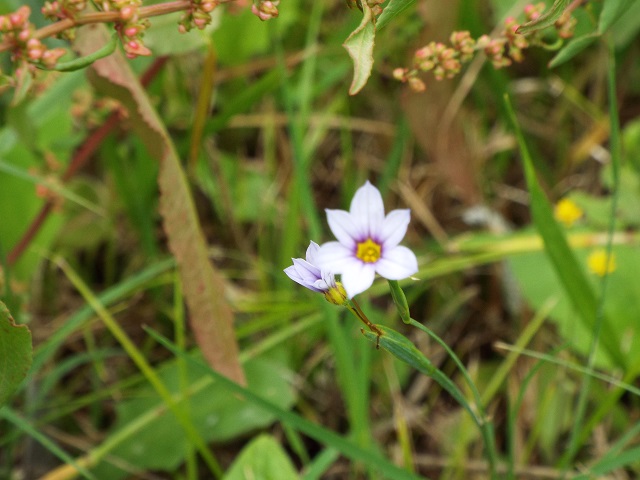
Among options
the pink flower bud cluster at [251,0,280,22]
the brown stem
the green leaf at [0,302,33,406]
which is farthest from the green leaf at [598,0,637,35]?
the brown stem

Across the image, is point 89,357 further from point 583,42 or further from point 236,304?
point 583,42

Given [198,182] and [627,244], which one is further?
[198,182]

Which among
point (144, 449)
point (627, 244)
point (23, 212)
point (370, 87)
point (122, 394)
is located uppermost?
point (370, 87)

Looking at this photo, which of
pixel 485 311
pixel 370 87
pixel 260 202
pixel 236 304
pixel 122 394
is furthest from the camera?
pixel 370 87

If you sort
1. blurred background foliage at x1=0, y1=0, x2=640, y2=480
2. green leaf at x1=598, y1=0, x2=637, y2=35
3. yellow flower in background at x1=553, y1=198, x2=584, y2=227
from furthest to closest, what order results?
yellow flower in background at x1=553, y1=198, x2=584, y2=227 < blurred background foliage at x1=0, y1=0, x2=640, y2=480 < green leaf at x1=598, y1=0, x2=637, y2=35

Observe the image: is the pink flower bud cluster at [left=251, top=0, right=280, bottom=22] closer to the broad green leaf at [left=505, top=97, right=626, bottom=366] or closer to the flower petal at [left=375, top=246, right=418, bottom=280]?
the flower petal at [left=375, top=246, right=418, bottom=280]

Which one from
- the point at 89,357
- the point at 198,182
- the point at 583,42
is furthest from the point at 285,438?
the point at 583,42

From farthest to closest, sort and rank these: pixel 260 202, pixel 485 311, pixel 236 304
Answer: pixel 260 202 → pixel 485 311 → pixel 236 304
